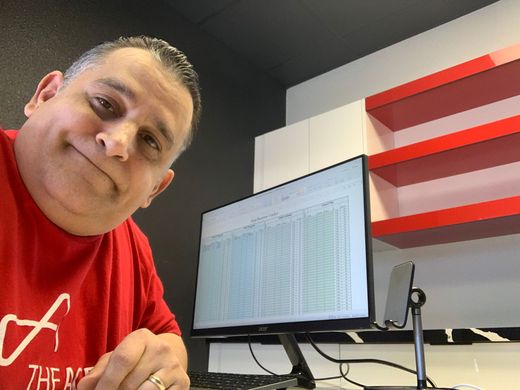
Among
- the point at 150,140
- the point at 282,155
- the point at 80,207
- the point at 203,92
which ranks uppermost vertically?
the point at 203,92

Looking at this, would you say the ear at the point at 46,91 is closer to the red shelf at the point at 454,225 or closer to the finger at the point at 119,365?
the finger at the point at 119,365

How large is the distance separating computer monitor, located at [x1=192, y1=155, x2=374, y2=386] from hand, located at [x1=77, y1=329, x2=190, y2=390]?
0.56 meters

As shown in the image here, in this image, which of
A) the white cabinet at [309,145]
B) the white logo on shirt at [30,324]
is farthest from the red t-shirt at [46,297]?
the white cabinet at [309,145]

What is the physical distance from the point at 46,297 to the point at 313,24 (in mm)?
1942

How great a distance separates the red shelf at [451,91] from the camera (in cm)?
159

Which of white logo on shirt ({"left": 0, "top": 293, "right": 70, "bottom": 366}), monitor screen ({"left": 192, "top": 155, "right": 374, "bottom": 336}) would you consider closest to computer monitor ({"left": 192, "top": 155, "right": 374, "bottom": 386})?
monitor screen ({"left": 192, "top": 155, "right": 374, "bottom": 336})

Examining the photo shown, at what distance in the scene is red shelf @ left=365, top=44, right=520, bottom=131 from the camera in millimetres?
1586

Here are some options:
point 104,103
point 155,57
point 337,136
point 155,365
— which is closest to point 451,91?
point 337,136

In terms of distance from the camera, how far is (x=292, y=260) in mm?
1312

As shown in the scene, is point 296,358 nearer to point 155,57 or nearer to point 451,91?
point 155,57

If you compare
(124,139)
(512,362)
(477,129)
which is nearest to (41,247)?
(124,139)

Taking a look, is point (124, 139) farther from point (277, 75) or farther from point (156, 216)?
point (277, 75)

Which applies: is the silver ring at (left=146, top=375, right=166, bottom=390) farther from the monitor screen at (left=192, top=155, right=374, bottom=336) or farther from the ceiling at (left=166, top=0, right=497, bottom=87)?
the ceiling at (left=166, top=0, right=497, bottom=87)

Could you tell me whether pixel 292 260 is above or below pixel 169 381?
above
